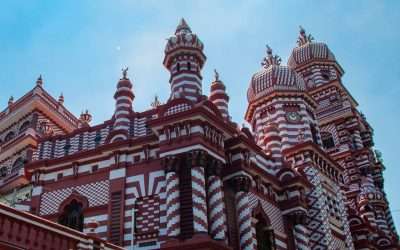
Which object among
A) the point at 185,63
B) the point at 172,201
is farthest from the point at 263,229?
the point at 185,63

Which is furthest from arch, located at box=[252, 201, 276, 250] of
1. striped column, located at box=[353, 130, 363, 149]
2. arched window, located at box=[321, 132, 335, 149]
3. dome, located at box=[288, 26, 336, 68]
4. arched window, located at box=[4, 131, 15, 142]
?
dome, located at box=[288, 26, 336, 68]

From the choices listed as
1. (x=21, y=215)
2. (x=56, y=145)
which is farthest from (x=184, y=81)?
(x=21, y=215)

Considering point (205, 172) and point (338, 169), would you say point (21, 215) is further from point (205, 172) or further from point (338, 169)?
point (338, 169)

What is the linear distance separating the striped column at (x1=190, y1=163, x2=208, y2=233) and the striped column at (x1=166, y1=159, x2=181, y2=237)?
653 millimetres

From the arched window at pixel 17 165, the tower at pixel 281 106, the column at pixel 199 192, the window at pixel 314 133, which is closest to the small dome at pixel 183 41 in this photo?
the column at pixel 199 192

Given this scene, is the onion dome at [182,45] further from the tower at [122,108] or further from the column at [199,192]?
the column at [199,192]

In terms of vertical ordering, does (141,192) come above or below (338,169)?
below

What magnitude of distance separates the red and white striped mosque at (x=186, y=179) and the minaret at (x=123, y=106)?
0.05 metres

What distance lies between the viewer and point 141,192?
2012 centimetres

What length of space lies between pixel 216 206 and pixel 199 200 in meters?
0.94

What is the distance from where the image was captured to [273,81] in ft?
105

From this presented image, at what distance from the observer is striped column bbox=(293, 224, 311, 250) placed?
23.4 metres

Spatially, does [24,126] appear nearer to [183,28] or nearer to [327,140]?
[183,28]

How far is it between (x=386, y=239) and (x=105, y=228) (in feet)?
77.3
